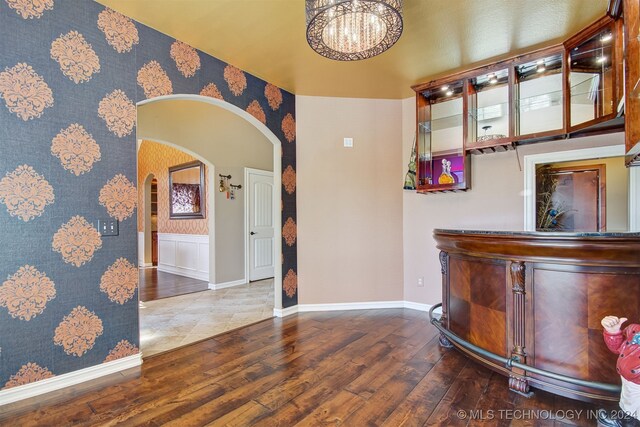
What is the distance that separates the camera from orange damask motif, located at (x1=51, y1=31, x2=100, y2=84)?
2.21 m

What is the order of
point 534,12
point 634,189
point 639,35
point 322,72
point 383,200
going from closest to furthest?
point 639,35, point 534,12, point 634,189, point 322,72, point 383,200

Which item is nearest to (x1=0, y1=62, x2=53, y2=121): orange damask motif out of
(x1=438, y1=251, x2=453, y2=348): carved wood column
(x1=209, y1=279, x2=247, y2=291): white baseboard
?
(x1=438, y1=251, x2=453, y2=348): carved wood column

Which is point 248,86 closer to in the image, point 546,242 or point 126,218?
point 126,218

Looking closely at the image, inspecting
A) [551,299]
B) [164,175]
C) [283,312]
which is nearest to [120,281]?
[283,312]

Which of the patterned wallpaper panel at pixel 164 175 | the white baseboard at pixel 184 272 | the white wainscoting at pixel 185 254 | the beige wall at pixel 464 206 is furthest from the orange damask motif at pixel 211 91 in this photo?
the white baseboard at pixel 184 272

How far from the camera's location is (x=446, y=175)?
12.0ft

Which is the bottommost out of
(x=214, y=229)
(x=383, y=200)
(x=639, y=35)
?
(x=214, y=229)

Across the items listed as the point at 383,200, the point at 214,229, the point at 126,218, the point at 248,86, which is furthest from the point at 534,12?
the point at 214,229

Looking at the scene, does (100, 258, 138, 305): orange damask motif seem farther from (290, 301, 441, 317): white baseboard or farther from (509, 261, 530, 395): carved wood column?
(509, 261, 530, 395): carved wood column

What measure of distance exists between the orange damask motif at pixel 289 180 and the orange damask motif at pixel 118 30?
1.94 meters

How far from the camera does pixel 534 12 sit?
2.43m

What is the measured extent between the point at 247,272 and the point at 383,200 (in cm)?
304

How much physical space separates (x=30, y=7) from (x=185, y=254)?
5.06 meters

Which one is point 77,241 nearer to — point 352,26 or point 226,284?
point 352,26
